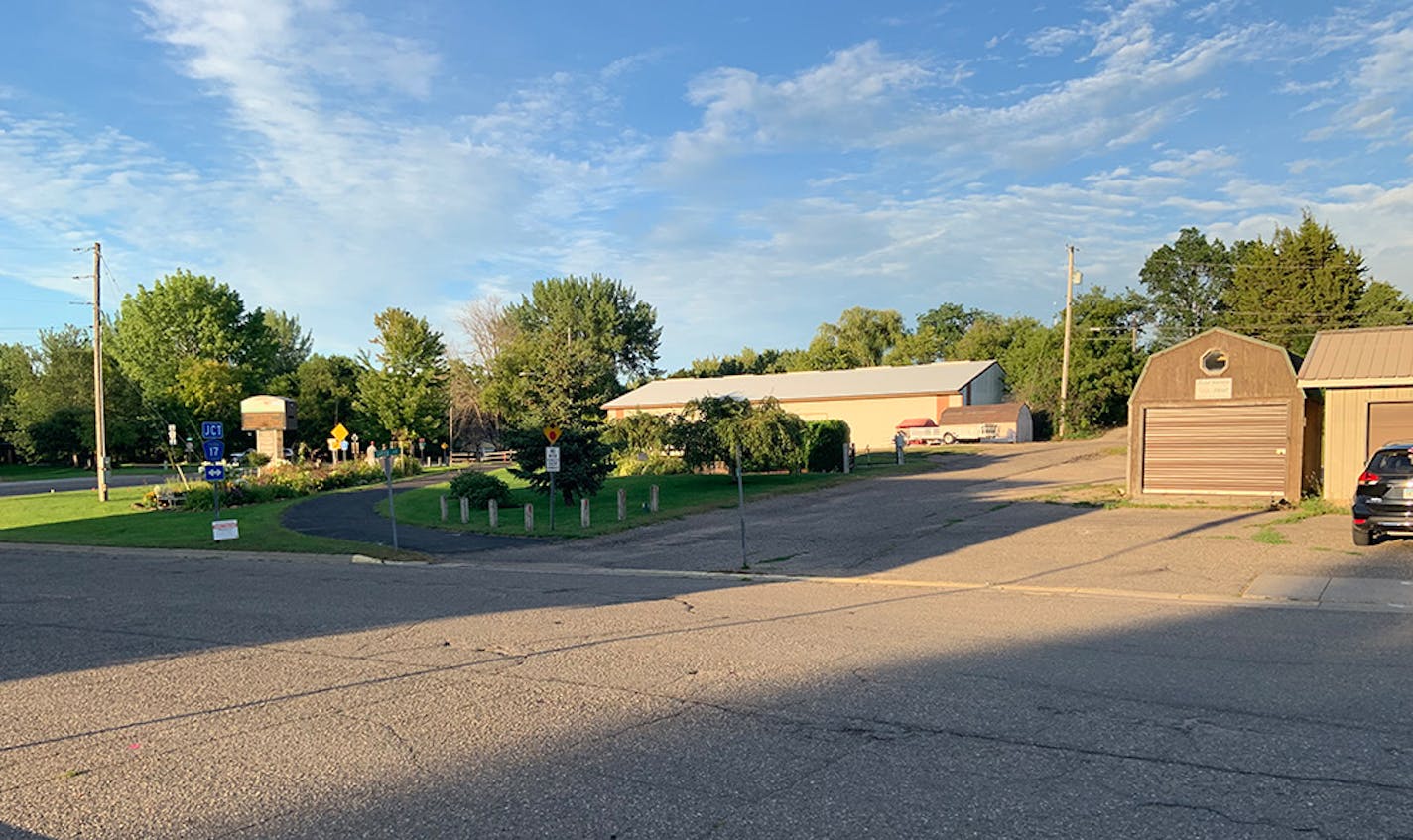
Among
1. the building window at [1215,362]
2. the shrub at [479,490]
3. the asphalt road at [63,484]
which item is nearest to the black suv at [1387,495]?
the building window at [1215,362]

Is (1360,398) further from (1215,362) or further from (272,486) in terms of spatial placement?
(272,486)

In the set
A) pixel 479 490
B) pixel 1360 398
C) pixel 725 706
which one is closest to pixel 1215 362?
pixel 1360 398

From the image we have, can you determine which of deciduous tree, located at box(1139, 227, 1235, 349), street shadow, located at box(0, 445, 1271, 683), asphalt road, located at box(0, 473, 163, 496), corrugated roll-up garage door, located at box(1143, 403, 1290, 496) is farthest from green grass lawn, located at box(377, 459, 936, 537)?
deciduous tree, located at box(1139, 227, 1235, 349)

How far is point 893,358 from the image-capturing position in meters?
94.1

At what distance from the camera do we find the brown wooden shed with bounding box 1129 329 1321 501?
21094 mm

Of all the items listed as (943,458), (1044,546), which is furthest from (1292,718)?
(943,458)

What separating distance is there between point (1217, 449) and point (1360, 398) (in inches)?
134

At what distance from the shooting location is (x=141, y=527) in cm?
2528

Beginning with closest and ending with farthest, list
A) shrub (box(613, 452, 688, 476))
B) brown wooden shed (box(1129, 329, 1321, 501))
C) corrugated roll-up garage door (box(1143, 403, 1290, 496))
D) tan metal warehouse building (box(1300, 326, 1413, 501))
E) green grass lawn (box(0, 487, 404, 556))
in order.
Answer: tan metal warehouse building (box(1300, 326, 1413, 501))
green grass lawn (box(0, 487, 404, 556))
brown wooden shed (box(1129, 329, 1321, 501))
corrugated roll-up garage door (box(1143, 403, 1290, 496))
shrub (box(613, 452, 688, 476))

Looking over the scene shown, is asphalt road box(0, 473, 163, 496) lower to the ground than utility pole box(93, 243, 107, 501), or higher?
lower

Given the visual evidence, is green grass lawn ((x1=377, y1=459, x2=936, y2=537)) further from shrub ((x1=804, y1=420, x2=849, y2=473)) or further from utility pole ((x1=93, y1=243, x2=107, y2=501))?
utility pole ((x1=93, y1=243, x2=107, y2=501))

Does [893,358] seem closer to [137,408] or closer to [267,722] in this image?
[137,408]

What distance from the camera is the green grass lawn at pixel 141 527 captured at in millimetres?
20797

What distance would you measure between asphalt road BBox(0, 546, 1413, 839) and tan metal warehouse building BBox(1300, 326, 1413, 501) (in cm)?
1125
